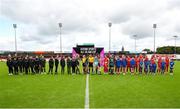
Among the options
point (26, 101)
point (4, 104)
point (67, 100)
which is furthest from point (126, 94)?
point (4, 104)

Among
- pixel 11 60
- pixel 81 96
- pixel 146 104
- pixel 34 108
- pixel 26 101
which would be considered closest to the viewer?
pixel 34 108

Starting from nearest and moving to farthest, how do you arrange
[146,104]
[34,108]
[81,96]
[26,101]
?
[34,108] < [146,104] < [26,101] < [81,96]

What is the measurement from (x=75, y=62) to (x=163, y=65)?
24.6 feet

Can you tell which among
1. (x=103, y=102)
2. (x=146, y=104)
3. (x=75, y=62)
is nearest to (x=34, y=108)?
(x=103, y=102)

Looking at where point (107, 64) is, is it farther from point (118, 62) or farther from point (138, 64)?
point (138, 64)

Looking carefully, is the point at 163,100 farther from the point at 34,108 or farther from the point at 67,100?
the point at 34,108

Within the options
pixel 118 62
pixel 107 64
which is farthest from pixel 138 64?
pixel 107 64

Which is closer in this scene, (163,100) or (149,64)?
(163,100)

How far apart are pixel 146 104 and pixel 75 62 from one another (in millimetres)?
15381

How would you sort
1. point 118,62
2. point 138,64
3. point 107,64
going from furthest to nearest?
point 107,64 → point 138,64 → point 118,62

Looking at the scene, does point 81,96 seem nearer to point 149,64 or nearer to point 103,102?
point 103,102

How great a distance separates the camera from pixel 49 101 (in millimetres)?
10336

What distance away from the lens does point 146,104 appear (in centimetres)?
977

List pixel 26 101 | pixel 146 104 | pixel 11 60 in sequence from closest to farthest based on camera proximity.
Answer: pixel 146 104 → pixel 26 101 → pixel 11 60
